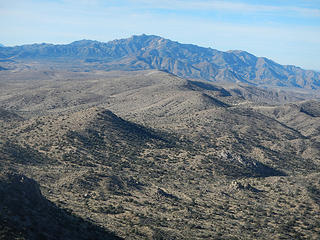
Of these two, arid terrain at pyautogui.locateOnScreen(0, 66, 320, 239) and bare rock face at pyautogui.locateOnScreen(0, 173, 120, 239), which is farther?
arid terrain at pyautogui.locateOnScreen(0, 66, 320, 239)

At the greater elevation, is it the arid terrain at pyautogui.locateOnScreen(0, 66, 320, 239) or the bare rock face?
the bare rock face

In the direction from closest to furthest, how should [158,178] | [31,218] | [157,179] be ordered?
[31,218] → [157,179] → [158,178]

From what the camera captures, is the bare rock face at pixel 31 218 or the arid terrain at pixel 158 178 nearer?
the bare rock face at pixel 31 218

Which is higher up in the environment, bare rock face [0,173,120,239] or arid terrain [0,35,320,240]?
bare rock face [0,173,120,239]

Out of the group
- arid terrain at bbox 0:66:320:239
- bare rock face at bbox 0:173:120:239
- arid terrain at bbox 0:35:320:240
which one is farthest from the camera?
arid terrain at bbox 0:66:320:239

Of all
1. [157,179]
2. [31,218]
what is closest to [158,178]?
[157,179]

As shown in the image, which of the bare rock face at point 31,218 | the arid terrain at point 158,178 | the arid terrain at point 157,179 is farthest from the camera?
the arid terrain at point 158,178

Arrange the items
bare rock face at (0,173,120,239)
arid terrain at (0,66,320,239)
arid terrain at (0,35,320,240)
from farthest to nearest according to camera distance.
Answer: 1. arid terrain at (0,66,320,239)
2. arid terrain at (0,35,320,240)
3. bare rock face at (0,173,120,239)

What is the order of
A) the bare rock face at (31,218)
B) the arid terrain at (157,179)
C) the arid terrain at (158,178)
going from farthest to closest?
the arid terrain at (158,178) < the arid terrain at (157,179) < the bare rock face at (31,218)

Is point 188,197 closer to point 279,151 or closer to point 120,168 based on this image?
point 120,168

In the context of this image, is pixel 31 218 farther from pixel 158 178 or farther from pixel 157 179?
pixel 158 178
